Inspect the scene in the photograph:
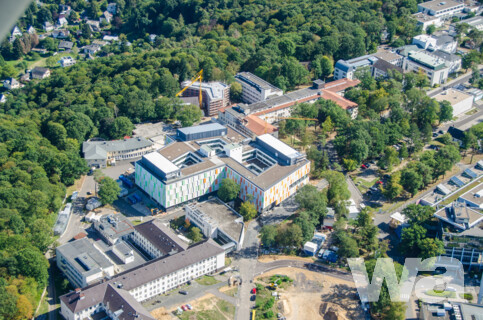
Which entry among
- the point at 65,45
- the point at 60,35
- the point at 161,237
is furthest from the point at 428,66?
the point at 60,35

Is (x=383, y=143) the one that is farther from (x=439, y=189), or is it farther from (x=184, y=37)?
(x=184, y=37)

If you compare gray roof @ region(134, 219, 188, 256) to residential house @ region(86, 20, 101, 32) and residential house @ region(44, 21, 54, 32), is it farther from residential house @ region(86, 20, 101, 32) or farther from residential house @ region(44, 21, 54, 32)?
residential house @ region(44, 21, 54, 32)

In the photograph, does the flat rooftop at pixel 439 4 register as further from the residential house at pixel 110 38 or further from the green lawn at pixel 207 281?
the green lawn at pixel 207 281

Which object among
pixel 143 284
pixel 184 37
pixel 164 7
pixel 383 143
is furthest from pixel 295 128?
pixel 164 7

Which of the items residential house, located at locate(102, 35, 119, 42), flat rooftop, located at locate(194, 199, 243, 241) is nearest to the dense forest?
residential house, located at locate(102, 35, 119, 42)

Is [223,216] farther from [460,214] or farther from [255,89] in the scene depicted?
[255,89]
